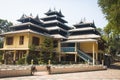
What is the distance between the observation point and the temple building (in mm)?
28812

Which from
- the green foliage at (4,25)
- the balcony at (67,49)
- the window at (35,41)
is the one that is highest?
the green foliage at (4,25)

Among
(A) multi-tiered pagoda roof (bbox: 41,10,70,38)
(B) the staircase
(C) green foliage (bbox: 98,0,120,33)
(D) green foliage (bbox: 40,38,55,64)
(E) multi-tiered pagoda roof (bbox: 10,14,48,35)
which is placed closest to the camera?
(C) green foliage (bbox: 98,0,120,33)

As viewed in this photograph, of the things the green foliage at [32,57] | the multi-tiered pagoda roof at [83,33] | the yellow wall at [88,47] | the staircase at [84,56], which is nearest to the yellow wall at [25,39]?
the green foliage at [32,57]

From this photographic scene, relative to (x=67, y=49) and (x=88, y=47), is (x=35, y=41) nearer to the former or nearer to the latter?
(x=67, y=49)

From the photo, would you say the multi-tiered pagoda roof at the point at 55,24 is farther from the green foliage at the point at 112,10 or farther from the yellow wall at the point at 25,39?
the green foliage at the point at 112,10

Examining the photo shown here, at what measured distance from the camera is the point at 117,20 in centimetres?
1716

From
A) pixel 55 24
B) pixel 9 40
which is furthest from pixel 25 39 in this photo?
pixel 55 24

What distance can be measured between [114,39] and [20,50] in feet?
88.5

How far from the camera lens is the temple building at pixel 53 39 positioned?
2881 centimetres

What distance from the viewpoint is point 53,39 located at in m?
32.4

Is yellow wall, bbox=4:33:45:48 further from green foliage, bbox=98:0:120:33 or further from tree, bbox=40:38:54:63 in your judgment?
green foliage, bbox=98:0:120:33

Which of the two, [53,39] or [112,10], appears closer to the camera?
[112,10]

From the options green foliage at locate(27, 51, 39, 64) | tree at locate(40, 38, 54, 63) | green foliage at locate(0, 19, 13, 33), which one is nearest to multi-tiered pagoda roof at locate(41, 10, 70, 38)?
tree at locate(40, 38, 54, 63)

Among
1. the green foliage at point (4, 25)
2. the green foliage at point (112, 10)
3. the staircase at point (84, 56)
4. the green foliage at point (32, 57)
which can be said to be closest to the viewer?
the green foliage at point (112, 10)
